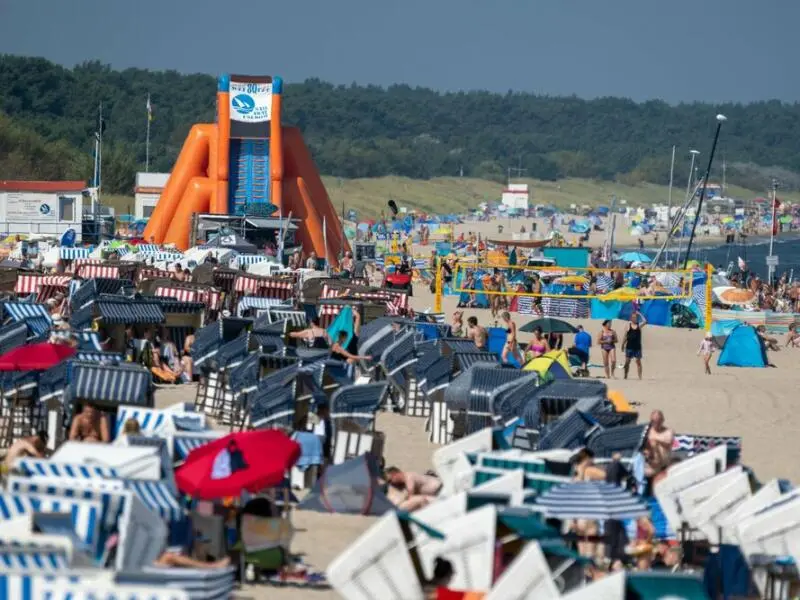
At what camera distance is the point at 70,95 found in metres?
114

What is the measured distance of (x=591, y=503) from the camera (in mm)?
7680

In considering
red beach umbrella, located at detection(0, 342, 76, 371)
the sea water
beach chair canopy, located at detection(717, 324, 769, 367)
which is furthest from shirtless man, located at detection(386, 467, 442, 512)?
the sea water

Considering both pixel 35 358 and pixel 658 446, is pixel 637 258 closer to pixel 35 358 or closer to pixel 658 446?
pixel 35 358

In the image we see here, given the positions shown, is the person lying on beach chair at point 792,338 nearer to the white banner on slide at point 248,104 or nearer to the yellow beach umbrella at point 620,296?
the yellow beach umbrella at point 620,296

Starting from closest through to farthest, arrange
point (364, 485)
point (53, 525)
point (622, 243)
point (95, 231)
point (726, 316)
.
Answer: point (53, 525), point (364, 485), point (726, 316), point (95, 231), point (622, 243)

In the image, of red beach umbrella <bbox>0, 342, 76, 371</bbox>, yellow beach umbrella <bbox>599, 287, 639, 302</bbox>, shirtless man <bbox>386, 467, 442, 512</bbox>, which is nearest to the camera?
shirtless man <bbox>386, 467, 442, 512</bbox>

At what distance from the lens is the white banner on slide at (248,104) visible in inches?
1430

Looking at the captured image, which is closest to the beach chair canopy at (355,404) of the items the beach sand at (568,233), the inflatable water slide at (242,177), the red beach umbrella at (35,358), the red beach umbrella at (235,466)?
the red beach umbrella at (35,358)

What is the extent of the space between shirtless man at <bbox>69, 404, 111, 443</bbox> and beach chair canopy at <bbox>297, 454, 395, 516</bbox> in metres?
1.66

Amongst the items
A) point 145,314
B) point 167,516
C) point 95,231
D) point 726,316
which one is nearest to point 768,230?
point 95,231

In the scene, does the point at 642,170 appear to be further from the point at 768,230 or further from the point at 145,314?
the point at 145,314

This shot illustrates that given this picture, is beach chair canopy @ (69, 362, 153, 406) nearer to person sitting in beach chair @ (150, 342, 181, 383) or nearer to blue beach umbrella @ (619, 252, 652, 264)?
person sitting in beach chair @ (150, 342, 181, 383)

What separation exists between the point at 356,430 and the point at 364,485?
1.85 m

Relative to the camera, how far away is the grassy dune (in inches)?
4018
